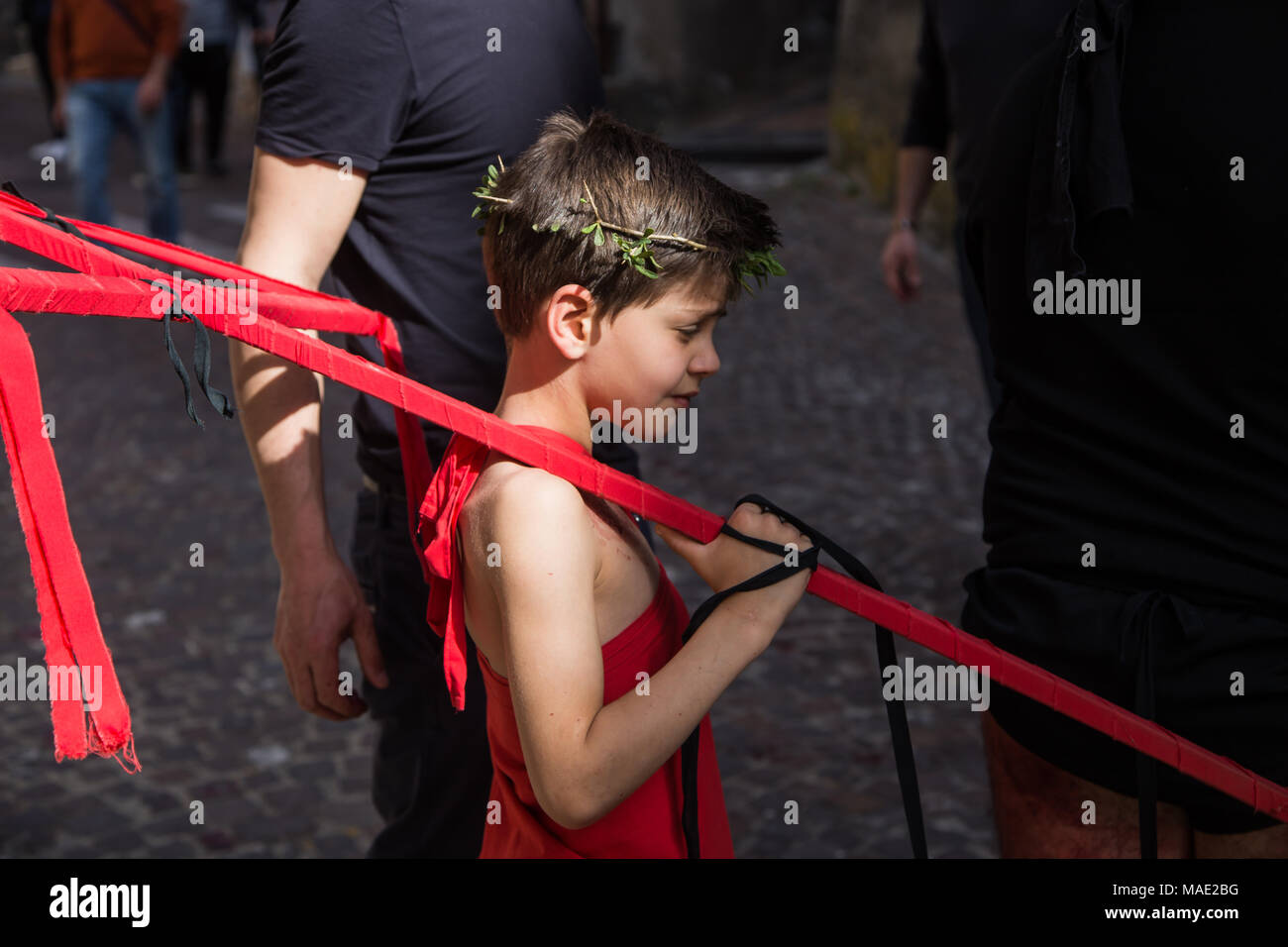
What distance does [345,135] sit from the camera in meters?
2.01

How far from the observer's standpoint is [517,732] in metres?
1.72

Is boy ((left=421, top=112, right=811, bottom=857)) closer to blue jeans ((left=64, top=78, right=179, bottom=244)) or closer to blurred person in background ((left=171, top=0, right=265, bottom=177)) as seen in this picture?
blue jeans ((left=64, top=78, right=179, bottom=244))

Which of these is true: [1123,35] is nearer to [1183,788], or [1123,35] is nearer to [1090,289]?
[1090,289]

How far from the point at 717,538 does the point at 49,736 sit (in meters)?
3.13

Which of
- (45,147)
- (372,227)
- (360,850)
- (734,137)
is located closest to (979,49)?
(372,227)

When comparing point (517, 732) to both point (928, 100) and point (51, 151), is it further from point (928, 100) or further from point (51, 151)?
point (51, 151)

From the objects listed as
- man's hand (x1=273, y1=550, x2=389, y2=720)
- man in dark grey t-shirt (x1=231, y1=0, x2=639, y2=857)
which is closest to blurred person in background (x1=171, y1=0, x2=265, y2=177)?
man in dark grey t-shirt (x1=231, y1=0, x2=639, y2=857)

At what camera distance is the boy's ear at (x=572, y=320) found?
1.62 m

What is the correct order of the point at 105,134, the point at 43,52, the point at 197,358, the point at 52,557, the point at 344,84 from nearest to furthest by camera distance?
the point at 52,557 < the point at 197,358 < the point at 344,84 < the point at 105,134 < the point at 43,52

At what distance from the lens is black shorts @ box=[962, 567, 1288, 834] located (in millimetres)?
1597

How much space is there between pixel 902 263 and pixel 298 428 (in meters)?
2.38

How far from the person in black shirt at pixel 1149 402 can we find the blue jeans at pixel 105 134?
23.6ft

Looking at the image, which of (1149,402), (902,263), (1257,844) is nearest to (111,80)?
(902,263)

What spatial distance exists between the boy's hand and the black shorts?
0.34 m
